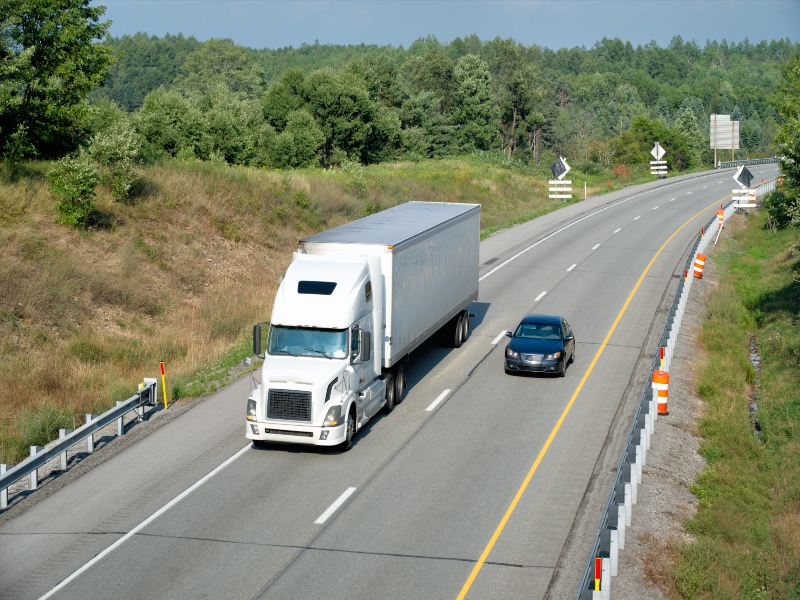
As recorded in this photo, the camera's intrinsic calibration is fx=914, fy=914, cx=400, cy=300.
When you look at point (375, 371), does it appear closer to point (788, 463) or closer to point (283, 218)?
point (788, 463)

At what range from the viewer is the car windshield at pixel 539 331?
24656 millimetres

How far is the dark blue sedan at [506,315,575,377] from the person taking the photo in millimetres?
23703

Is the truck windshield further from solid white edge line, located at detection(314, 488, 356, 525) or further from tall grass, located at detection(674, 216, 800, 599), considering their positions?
tall grass, located at detection(674, 216, 800, 599)

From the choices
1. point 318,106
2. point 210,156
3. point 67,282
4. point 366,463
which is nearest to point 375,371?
point 366,463

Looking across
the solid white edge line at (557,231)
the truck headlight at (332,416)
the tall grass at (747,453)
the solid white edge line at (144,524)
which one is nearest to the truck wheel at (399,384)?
the truck headlight at (332,416)

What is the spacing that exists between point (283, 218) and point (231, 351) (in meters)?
18.4

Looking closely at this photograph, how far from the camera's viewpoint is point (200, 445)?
19375mm

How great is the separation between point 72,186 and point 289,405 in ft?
61.9

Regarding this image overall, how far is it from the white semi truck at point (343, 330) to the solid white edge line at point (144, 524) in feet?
2.47

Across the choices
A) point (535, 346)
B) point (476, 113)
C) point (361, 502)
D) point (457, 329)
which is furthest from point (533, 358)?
point (476, 113)

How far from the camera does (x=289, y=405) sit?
18078 mm

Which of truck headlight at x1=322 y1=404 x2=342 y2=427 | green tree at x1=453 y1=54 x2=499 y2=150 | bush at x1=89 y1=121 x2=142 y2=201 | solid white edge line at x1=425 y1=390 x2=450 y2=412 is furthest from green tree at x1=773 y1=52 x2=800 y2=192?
green tree at x1=453 y1=54 x2=499 y2=150

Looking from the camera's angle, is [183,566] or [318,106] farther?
[318,106]

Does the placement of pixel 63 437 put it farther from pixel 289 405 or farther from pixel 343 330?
pixel 343 330
